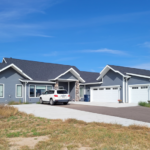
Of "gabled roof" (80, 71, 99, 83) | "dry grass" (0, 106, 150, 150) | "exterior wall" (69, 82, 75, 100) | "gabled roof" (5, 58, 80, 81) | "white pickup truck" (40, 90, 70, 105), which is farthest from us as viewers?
"gabled roof" (80, 71, 99, 83)

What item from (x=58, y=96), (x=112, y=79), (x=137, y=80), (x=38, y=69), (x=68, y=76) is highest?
(x=38, y=69)

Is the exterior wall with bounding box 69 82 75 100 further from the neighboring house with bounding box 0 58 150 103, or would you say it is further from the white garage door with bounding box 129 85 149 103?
the white garage door with bounding box 129 85 149 103

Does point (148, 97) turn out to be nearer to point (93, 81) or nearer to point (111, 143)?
point (93, 81)

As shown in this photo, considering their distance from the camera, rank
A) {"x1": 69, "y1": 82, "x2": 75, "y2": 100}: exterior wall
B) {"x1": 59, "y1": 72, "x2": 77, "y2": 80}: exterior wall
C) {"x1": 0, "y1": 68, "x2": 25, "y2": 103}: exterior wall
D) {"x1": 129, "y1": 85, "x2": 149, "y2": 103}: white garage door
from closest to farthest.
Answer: {"x1": 129, "y1": 85, "x2": 149, "y2": 103}: white garage door → {"x1": 0, "y1": 68, "x2": 25, "y2": 103}: exterior wall → {"x1": 59, "y1": 72, "x2": 77, "y2": 80}: exterior wall → {"x1": 69, "y1": 82, "x2": 75, "y2": 100}: exterior wall

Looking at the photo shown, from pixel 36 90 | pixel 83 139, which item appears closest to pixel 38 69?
pixel 36 90

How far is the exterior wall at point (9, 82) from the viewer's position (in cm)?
2496

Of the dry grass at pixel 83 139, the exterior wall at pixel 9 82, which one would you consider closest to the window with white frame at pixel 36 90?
the exterior wall at pixel 9 82

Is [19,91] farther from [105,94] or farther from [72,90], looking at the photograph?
[105,94]

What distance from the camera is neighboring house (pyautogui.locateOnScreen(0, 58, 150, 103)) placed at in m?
25.1

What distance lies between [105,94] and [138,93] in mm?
5099

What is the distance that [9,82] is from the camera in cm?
2544

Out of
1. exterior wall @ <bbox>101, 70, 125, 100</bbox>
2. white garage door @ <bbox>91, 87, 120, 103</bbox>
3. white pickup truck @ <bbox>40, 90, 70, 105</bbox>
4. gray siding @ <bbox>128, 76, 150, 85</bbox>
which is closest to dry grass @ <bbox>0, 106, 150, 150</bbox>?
white pickup truck @ <bbox>40, 90, 70, 105</bbox>

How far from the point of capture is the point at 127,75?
2647cm

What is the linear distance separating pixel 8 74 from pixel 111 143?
20697 mm
